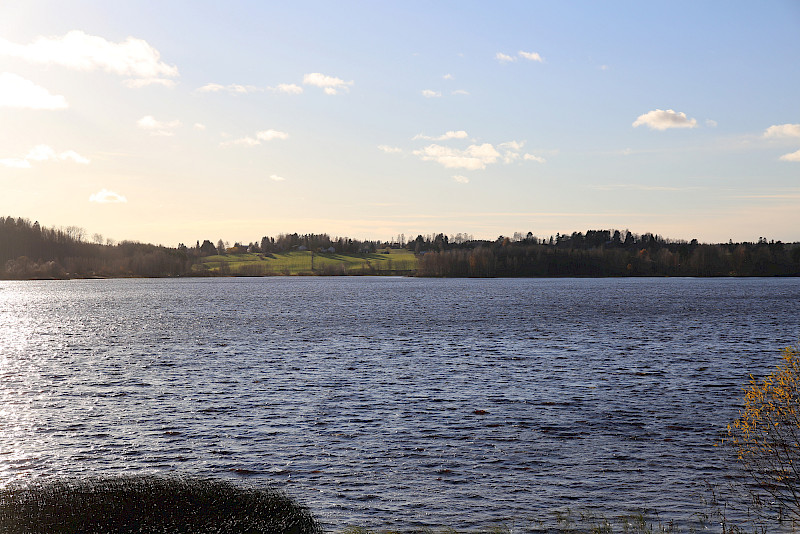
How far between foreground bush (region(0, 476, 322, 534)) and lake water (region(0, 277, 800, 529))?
1.47 meters

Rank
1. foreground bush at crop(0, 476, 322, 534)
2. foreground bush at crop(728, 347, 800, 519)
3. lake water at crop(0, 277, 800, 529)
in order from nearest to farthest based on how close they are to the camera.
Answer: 1. foreground bush at crop(728, 347, 800, 519)
2. foreground bush at crop(0, 476, 322, 534)
3. lake water at crop(0, 277, 800, 529)

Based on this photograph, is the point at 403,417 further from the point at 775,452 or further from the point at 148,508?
the point at 775,452

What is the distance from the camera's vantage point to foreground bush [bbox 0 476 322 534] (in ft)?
56.2

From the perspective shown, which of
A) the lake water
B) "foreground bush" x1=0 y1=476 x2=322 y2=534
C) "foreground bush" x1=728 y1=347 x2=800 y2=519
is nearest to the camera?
"foreground bush" x1=728 y1=347 x2=800 y2=519

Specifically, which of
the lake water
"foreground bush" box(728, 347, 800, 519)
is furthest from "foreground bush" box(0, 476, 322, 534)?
"foreground bush" box(728, 347, 800, 519)

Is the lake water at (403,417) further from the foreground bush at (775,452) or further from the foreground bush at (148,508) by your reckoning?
the foreground bush at (148,508)

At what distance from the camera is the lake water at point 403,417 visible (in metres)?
21.2

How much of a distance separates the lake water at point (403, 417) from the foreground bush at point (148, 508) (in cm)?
147

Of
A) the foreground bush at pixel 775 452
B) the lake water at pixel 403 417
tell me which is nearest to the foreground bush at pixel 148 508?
the lake water at pixel 403 417

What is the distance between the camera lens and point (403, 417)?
104 feet

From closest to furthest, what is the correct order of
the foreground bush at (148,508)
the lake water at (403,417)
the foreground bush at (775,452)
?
the foreground bush at (775,452) < the foreground bush at (148,508) < the lake water at (403,417)

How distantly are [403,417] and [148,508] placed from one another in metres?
15.1

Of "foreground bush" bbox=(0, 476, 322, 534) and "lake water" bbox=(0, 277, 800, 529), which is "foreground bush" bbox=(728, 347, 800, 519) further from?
"foreground bush" bbox=(0, 476, 322, 534)

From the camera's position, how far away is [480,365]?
162 feet
